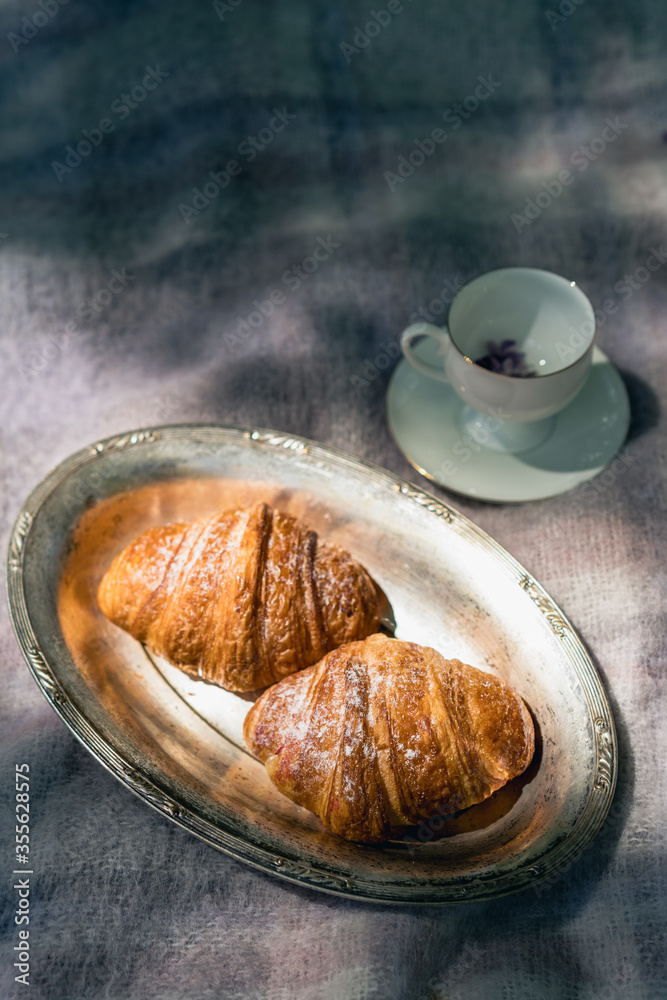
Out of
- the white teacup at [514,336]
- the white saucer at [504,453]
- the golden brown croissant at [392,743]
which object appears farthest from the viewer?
the white saucer at [504,453]

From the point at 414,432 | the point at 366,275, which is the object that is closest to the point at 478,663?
the point at 414,432

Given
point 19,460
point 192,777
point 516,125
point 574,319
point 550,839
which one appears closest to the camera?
point 550,839

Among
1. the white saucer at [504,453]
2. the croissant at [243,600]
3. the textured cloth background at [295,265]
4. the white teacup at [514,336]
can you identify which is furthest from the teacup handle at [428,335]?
the croissant at [243,600]

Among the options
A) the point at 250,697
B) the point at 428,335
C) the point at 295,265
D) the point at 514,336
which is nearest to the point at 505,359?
the point at 514,336

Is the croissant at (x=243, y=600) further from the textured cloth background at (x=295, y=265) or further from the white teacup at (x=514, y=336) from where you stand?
the white teacup at (x=514, y=336)

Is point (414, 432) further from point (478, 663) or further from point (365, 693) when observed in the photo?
point (365, 693)

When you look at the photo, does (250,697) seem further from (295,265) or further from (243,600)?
(295,265)

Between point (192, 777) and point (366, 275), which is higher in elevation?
point (366, 275)
